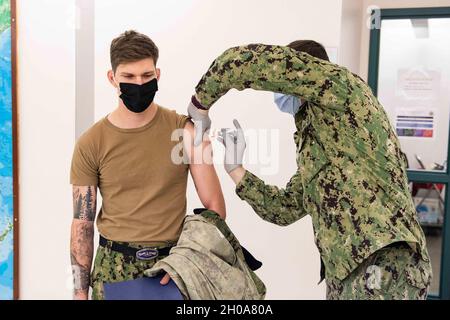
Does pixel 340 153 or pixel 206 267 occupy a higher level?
pixel 340 153

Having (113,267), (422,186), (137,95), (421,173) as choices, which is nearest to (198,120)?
(137,95)

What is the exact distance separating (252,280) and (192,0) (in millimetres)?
1417

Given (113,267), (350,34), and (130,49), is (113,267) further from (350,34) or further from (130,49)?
(350,34)

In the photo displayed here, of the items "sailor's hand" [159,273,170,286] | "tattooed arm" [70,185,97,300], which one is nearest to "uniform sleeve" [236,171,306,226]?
"sailor's hand" [159,273,170,286]

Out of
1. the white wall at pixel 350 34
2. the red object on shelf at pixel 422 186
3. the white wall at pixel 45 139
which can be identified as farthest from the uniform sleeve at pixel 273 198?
the red object on shelf at pixel 422 186

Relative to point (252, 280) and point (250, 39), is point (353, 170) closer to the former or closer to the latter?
point (252, 280)

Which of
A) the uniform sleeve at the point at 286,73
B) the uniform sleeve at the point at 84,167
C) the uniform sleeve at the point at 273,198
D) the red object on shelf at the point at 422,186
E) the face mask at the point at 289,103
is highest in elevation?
the uniform sleeve at the point at 286,73

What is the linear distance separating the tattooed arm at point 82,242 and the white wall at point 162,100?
16.9 inches

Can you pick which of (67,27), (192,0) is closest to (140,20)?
(192,0)

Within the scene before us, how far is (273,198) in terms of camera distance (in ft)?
6.17

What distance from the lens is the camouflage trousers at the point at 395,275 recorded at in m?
1.55

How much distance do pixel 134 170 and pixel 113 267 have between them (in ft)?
1.23

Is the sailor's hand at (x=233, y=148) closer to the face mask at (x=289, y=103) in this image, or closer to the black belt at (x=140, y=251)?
the face mask at (x=289, y=103)
